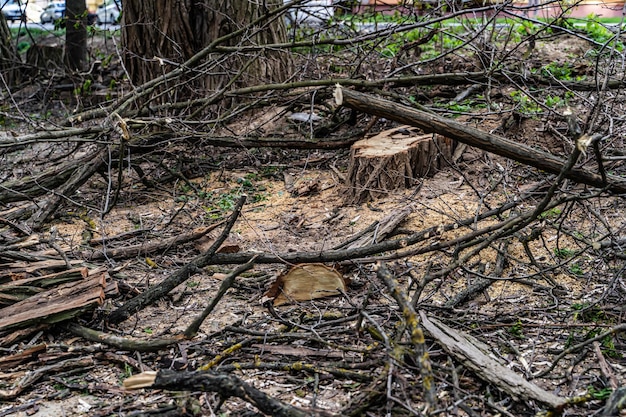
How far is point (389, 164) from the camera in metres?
5.92

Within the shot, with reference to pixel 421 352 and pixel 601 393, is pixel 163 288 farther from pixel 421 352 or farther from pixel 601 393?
pixel 601 393

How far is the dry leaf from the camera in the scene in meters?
4.39

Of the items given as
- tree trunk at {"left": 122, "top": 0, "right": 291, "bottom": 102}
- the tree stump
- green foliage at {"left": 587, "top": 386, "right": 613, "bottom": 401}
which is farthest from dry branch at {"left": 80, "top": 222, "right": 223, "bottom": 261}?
green foliage at {"left": 587, "top": 386, "right": 613, "bottom": 401}

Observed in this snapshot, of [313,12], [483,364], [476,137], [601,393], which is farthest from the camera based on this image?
[313,12]

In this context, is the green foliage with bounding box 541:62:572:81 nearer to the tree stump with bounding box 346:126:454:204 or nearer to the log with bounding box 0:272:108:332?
the tree stump with bounding box 346:126:454:204

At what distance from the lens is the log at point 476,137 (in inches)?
164

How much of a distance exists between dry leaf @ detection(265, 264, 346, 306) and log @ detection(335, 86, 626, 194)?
1069 millimetres

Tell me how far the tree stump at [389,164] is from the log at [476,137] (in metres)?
1.29

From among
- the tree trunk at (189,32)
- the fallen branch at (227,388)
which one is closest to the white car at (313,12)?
the tree trunk at (189,32)

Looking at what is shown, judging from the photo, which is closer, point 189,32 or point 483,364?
point 483,364

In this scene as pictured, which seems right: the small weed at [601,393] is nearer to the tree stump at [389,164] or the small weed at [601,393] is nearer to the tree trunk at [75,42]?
the tree stump at [389,164]

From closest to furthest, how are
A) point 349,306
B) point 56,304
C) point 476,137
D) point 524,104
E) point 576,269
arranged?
point 56,304 < point 349,306 < point 476,137 < point 576,269 < point 524,104

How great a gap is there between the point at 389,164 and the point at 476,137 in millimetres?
1546

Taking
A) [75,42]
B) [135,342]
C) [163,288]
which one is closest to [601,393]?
[135,342]
